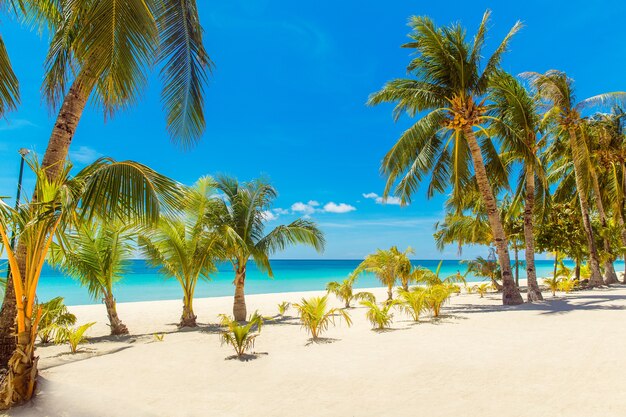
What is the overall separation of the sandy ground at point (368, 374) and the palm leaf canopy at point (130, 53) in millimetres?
3471

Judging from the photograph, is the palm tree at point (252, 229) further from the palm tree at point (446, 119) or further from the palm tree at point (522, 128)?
the palm tree at point (522, 128)

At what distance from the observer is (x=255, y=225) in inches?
480

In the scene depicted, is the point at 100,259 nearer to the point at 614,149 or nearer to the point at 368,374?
the point at 368,374

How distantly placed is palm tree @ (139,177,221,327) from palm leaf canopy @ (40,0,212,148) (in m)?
5.51

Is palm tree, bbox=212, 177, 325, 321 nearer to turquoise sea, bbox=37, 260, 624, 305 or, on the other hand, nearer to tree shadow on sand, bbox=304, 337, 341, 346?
turquoise sea, bbox=37, 260, 624, 305

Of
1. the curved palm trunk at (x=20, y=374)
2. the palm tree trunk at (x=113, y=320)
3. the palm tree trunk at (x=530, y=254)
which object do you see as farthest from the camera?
the palm tree trunk at (x=530, y=254)

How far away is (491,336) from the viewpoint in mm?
6727

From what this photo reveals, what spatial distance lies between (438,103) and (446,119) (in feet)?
2.96

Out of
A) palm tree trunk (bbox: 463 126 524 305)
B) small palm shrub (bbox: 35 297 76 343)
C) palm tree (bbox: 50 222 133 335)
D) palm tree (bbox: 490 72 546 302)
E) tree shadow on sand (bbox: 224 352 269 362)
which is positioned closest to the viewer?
tree shadow on sand (bbox: 224 352 269 362)

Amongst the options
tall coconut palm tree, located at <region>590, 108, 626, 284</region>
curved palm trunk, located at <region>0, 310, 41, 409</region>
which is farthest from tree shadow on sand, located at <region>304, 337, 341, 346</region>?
tall coconut palm tree, located at <region>590, 108, 626, 284</region>

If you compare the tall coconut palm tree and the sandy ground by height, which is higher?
the tall coconut palm tree

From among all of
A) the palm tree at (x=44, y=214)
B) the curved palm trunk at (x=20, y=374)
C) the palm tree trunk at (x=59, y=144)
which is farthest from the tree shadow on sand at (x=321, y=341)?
the palm tree trunk at (x=59, y=144)

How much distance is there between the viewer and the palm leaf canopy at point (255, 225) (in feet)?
39.1

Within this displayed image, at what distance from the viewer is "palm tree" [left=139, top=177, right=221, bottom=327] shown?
10672 millimetres
